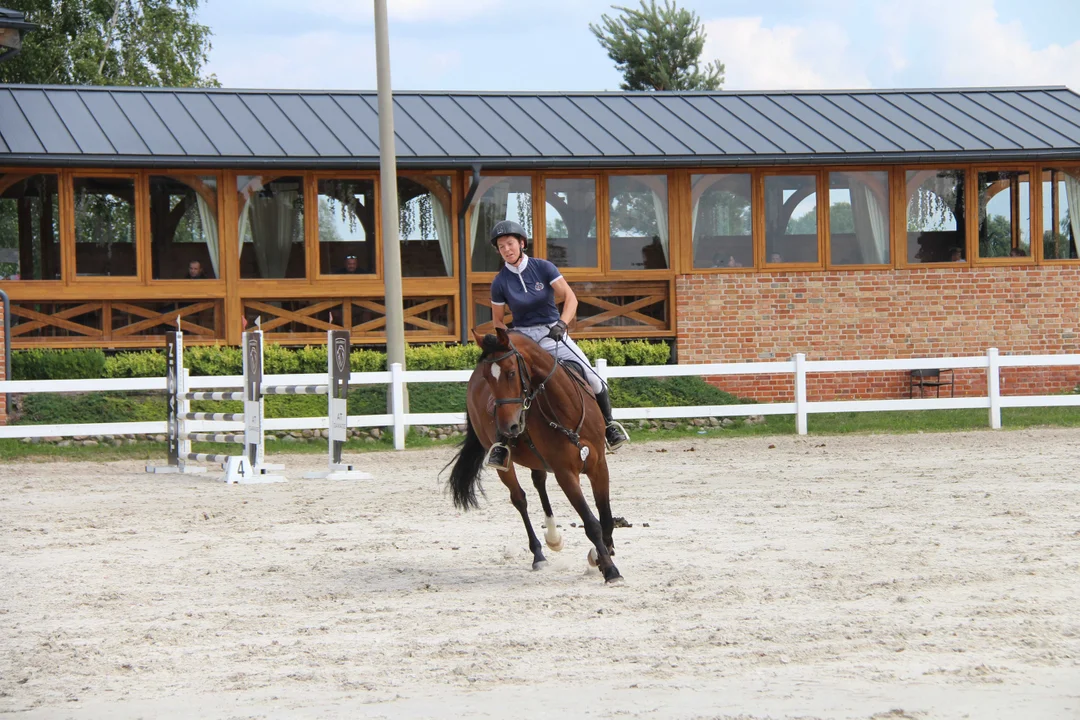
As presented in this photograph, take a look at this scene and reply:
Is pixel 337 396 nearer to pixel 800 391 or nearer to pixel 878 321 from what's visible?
pixel 800 391

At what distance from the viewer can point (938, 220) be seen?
21.0m

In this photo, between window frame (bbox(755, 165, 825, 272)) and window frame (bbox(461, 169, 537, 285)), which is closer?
window frame (bbox(461, 169, 537, 285))

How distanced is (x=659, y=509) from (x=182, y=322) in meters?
11.0

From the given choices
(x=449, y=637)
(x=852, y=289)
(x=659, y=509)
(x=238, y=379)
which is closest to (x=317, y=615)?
(x=449, y=637)

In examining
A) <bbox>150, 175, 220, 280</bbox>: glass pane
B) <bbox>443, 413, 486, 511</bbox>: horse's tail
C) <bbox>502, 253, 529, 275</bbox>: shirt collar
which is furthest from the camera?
<bbox>150, 175, 220, 280</bbox>: glass pane

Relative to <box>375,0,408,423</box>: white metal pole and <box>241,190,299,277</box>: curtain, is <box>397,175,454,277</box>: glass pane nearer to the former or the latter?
<box>241,190,299,277</box>: curtain

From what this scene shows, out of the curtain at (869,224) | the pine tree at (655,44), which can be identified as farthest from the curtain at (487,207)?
the pine tree at (655,44)

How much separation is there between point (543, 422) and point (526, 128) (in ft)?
45.9

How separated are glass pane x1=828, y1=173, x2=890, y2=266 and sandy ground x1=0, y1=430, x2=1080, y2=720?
8.68m

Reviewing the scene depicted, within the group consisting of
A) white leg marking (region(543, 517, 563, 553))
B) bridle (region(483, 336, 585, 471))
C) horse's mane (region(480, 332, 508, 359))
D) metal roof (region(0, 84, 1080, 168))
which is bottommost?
white leg marking (region(543, 517, 563, 553))

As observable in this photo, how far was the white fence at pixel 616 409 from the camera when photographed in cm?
1574

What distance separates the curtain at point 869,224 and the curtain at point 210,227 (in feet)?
32.3

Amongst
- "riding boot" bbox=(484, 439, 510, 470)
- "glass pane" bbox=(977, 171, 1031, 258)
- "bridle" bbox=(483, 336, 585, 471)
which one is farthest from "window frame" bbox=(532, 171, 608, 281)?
"riding boot" bbox=(484, 439, 510, 470)

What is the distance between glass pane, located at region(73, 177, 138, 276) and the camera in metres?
19.0
